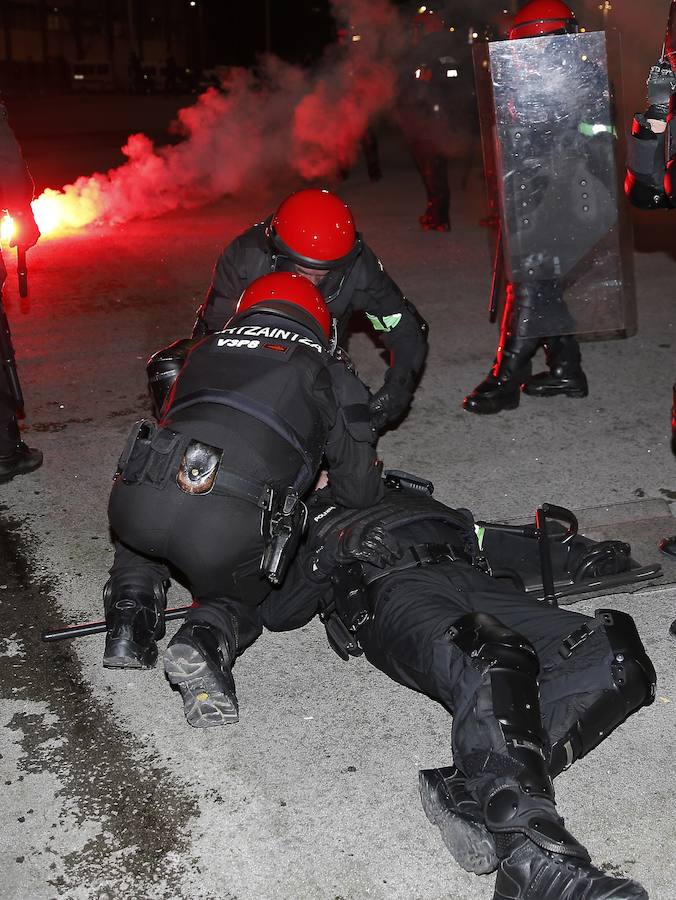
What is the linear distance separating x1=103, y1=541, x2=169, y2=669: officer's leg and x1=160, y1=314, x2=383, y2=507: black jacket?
57 centimetres

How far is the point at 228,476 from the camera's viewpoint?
3014 mm

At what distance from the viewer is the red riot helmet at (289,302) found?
3.37 metres

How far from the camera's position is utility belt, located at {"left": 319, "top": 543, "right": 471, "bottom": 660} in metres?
3.09

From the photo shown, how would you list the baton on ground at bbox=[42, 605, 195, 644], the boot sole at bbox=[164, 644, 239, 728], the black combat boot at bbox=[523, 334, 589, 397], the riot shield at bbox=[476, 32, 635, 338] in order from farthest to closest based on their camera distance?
the black combat boot at bbox=[523, 334, 589, 397]
the riot shield at bbox=[476, 32, 635, 338]
the baton on ground at bbox=[42, 605, 195, 644]
the boot sole at bbox=[164, 644, 239, 728]

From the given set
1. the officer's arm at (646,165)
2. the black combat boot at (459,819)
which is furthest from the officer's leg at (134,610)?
the officer's arm at (646,165)

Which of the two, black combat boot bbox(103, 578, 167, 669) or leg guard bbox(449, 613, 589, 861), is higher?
leg guard bbox(449, 613, 589, 861)

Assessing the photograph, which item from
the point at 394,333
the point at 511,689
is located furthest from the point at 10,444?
the point at 511,689

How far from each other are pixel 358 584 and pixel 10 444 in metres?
2.53

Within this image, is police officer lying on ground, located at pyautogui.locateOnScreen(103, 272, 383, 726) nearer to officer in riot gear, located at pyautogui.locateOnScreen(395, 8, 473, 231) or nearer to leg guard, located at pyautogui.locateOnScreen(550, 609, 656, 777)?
leg guard, located at pyautogui.locateOnScreen(550, 609, 656, 777)

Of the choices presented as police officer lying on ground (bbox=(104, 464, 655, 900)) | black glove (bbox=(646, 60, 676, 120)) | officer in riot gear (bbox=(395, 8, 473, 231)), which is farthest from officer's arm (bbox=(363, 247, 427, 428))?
officer in riot gear (bbox=(395, 8, 473, 231))

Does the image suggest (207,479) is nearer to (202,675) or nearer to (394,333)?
(202,675)

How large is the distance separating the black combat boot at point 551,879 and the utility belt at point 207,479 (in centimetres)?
107

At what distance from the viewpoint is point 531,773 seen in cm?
247

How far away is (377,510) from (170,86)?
123ft
